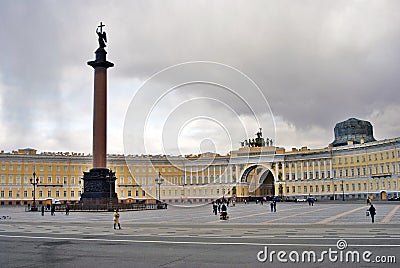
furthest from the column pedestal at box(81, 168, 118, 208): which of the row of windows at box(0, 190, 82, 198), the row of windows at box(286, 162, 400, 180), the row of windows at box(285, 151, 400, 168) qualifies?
the row of windows at box(285, 151, 400, 168)

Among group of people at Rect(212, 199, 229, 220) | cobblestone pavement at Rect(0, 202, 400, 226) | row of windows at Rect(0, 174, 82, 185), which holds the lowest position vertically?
cobblestone pavement at Rect(0, 202, 400, 226)

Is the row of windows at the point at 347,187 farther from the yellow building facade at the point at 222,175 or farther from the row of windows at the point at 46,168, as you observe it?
the row of windows at the point at 46,168

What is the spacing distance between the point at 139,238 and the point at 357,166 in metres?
107

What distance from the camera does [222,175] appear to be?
12731cm

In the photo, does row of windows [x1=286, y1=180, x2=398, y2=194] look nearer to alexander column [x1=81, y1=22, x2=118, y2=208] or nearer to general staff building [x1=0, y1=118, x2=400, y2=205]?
general staff building [x1=0, y1=118, x2=400, y2=205]

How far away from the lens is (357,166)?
119188mm

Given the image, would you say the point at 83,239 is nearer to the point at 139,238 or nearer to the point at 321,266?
the point at 139,238

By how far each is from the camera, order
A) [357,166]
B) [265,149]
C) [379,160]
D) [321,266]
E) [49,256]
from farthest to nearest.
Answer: [265,149] < [357,166] < [379,160] < [49,256] < [321,266]

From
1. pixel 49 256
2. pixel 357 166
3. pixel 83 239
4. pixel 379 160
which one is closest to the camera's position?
pixel 49 256

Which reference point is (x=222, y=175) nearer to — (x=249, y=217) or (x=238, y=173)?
(x=238, y=173)

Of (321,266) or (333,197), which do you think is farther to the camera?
(333,197)

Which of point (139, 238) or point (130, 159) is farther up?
point (130, 159)

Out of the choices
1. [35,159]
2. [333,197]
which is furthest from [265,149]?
[35,159]

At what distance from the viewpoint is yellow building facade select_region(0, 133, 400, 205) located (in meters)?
113
